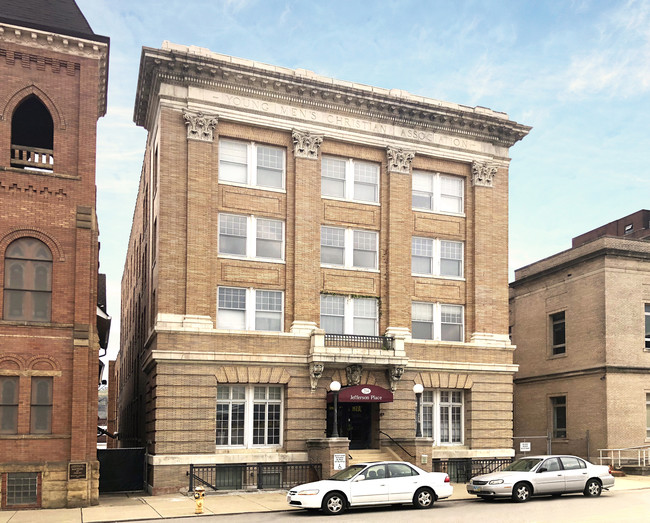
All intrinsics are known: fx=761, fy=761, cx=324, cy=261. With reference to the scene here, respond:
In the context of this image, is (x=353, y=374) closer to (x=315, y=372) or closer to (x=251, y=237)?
(x=315, y=372)

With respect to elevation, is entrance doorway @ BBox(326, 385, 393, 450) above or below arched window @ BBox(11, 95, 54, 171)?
below

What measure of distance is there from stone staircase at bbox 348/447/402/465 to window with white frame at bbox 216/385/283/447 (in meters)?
3.13

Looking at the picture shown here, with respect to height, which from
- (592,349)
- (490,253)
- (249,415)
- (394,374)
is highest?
(490,253)

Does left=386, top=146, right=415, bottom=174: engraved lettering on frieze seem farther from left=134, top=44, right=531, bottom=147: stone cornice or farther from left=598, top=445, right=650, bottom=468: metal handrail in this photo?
left=598, top=445, right=650, bottom=468: metal handrail

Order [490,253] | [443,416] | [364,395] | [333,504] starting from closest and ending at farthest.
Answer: [333,504] < [364,395] < [443,416] < [490,253]

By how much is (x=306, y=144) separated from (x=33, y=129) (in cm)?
1139

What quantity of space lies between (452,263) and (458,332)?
3221 mm

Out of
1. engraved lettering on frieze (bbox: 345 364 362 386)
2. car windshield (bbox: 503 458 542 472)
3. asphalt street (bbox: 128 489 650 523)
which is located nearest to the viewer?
asphalt street (bbox: 128 489 650 523)

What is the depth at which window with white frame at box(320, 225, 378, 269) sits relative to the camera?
1303 inches

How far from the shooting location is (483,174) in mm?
36188

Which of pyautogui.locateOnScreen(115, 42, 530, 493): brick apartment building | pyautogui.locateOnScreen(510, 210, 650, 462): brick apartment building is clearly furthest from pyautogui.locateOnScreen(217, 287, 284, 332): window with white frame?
pyautogui.locateOnScreen(510, 210, 650, 462): brick apartment building

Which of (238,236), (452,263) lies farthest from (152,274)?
(452,263)

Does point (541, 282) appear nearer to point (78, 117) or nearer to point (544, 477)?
point (544, 477)

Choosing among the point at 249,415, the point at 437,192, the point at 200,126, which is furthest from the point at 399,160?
the point at 249,415
